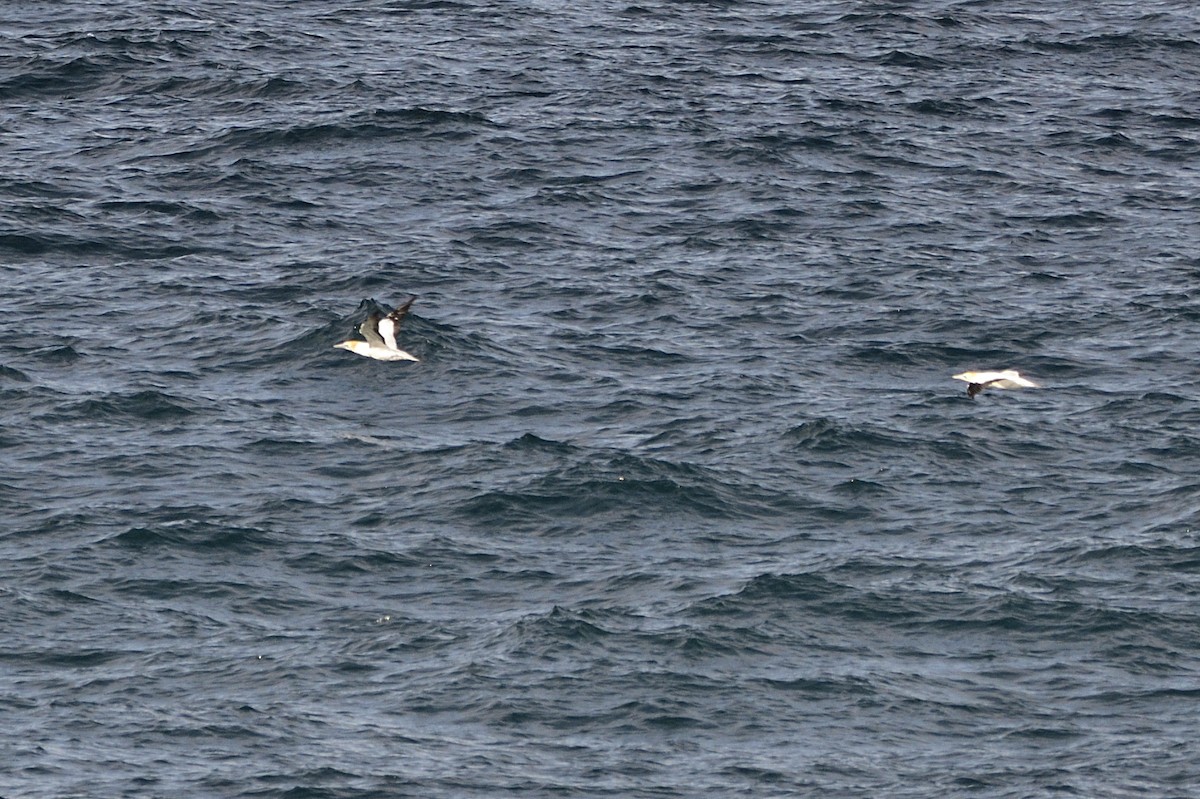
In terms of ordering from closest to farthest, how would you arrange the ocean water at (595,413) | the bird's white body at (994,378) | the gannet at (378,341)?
the ocean water at (595,413) → the bird's white body at (994,378) → the gannet at (378,341)

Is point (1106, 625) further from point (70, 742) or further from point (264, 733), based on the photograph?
point (70, 742)

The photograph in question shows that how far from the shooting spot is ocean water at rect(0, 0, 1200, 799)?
141 ft

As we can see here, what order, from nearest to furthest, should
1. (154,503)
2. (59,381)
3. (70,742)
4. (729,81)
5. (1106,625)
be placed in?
(70,742) < (1106,625) < (154,503) < (59,381) < (729,81)

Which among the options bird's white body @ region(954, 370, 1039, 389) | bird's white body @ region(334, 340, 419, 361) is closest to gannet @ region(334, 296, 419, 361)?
bird's white body @ region(334, 340, 419, 361)

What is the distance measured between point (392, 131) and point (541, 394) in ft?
56.4

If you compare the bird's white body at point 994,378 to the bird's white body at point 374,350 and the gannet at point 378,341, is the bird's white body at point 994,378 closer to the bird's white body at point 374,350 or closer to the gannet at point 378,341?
the gannet at point 378,341

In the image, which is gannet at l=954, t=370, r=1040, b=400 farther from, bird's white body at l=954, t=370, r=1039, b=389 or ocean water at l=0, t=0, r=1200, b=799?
ocean water at l=0, t=0, r=1200, b=799

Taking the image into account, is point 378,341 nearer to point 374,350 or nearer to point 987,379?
point 374,350

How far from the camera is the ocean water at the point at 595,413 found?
141 ft

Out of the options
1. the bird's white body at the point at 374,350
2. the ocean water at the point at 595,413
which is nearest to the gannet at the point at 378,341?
the bird's white body at the point at 374,350

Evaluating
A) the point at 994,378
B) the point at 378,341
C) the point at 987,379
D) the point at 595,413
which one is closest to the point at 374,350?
the point at 378,341

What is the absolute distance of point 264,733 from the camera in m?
41.9

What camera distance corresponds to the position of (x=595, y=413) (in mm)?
54062

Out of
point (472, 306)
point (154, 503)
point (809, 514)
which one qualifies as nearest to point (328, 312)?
point (472, 306)
